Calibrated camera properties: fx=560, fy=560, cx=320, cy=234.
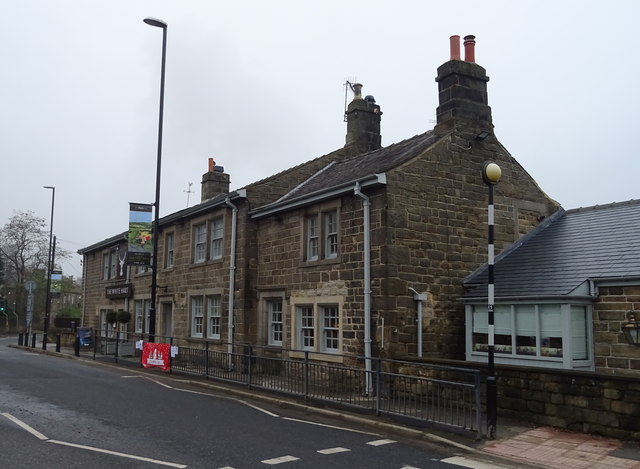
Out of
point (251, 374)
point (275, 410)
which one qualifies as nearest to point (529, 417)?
point (275, 410)

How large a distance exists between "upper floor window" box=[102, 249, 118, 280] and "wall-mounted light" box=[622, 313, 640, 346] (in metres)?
25.3

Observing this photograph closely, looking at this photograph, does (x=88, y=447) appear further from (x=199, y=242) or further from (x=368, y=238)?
(x=199, y=242)

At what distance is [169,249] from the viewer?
23703mm

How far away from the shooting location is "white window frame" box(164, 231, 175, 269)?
23.5 meters

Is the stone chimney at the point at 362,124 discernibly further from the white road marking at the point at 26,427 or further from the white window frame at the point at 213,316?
the white road marking at the point at 26,427

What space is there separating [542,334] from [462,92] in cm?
695

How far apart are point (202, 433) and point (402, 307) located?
5.96 meters

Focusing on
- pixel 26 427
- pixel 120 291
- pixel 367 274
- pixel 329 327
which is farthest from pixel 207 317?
pixel 26 427

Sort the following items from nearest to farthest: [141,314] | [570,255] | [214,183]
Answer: [570,255] < [214,183] < [141,314]

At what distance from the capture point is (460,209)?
15.0 m

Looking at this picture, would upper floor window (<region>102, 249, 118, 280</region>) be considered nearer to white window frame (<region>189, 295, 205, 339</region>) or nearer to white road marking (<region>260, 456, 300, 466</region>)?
white window frame (<region>189, 295, 205, 339</region>)

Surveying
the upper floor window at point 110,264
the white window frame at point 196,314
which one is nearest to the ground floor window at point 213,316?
the white window frame at point 196,314

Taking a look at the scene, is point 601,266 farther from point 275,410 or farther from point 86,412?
point 86,412

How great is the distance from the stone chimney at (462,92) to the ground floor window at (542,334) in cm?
535
